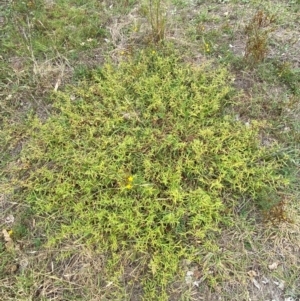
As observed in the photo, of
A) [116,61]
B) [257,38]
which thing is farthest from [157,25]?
[257,38]

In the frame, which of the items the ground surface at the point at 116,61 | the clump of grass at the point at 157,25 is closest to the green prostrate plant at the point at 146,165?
the ground surface at the point at 116,61

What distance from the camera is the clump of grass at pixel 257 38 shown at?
3023mm

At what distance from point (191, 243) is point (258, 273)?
0.46m

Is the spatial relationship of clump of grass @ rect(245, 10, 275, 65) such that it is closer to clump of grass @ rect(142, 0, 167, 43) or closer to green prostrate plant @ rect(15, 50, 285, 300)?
green prostrate plant @ rect(15, 50, 285, 300)

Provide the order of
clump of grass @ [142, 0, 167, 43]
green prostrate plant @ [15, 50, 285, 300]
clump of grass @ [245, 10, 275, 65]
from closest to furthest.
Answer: green prostrate plant @ [15, 50, 285, 300] < clump of grass @ [245, 10, 275, 65] < clump of grass @ [142, 0, 167, 43]

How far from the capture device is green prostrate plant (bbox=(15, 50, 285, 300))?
2270mm

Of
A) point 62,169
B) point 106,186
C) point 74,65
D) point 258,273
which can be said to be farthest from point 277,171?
point 74,65

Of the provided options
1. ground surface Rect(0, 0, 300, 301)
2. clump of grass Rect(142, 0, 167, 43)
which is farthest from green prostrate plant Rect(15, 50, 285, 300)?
clump of grass Rect(142, 0, 167, 43)

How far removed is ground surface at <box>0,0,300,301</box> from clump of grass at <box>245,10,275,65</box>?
0.19 feet

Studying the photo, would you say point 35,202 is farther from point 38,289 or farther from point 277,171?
point 277,171

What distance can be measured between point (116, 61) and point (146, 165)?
1.26 meters

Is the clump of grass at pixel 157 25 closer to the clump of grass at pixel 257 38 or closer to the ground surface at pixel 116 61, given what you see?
the ground surface at pixel 116 61

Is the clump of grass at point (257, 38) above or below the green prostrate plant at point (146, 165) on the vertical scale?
above

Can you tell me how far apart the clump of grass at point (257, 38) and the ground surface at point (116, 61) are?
0.06 metres
